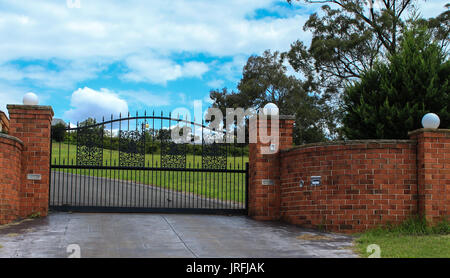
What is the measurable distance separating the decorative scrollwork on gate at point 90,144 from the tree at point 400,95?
24.2 feet

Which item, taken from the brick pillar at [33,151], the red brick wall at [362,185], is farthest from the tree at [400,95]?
the brick pillar at [33,151]

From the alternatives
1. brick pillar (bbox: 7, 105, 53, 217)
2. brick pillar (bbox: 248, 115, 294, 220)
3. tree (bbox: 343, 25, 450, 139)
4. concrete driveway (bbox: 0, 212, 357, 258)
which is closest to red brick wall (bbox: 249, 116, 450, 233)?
concrete driveway (bbox: 0, 212, 357, 258)

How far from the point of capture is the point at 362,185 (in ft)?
33.0

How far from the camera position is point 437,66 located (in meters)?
14.7

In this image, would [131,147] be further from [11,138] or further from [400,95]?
[400,95]

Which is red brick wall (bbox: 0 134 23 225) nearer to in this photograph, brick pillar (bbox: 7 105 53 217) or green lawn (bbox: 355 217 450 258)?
brick pillar (bbox: 7 105 53 217)

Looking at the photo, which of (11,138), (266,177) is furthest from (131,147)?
(266,177)

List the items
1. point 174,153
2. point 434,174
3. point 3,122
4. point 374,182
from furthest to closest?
point 3,122, point 174,153, point 374,182, point 434,174

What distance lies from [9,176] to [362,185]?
24.1 ft

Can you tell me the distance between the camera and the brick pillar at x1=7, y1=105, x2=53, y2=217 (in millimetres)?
11039

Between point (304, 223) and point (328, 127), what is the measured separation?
65.3ft

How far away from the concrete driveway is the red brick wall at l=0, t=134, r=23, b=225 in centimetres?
37

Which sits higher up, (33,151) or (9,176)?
(33,151)

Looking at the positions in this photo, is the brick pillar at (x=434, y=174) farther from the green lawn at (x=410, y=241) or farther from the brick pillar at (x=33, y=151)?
the brick pillar at (x=33, y=151)
